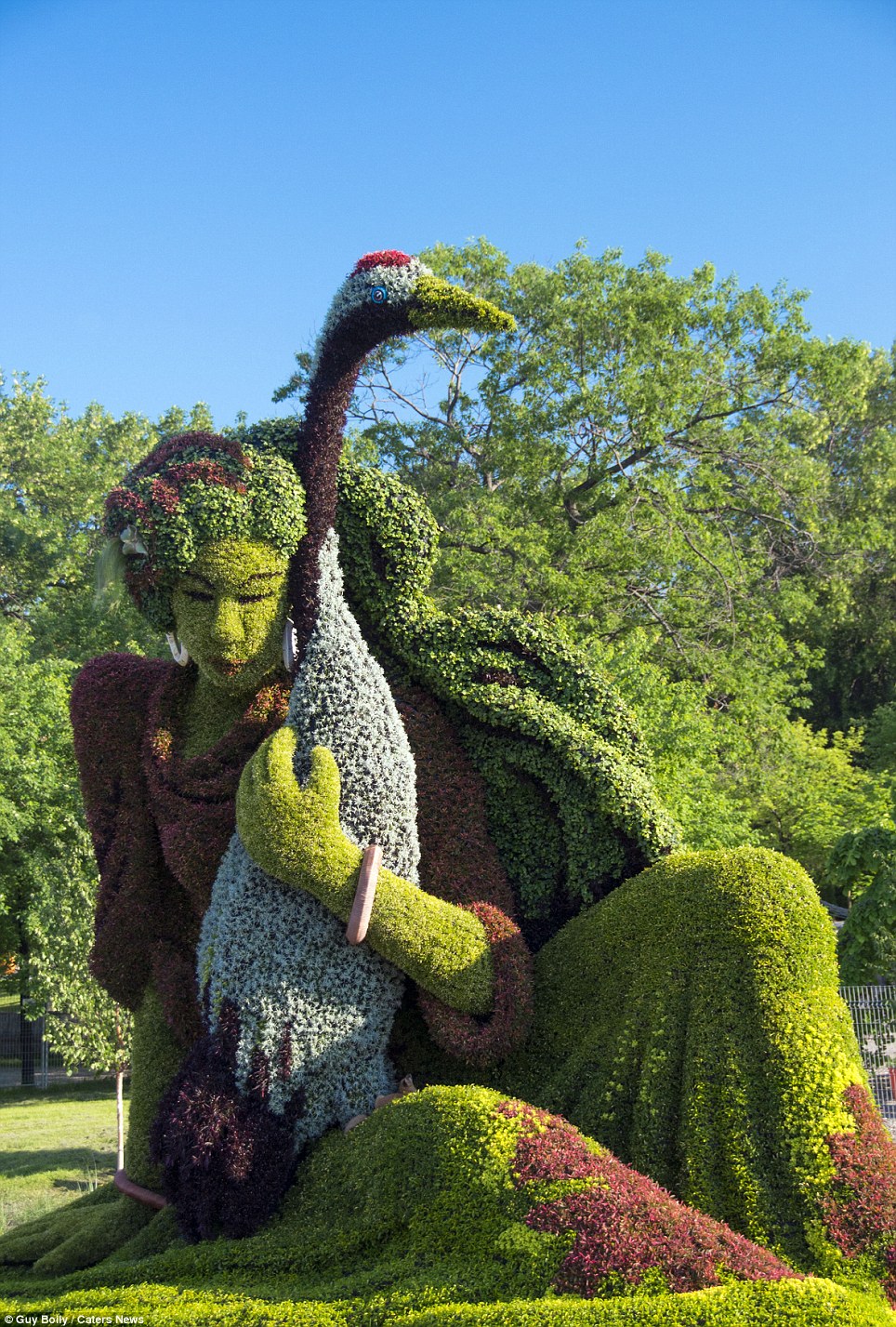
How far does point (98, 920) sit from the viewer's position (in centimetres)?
707

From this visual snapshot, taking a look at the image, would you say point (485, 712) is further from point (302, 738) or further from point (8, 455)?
point (8, 455)

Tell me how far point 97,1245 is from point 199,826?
7.71 feet

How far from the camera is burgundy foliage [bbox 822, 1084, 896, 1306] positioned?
4.74 m

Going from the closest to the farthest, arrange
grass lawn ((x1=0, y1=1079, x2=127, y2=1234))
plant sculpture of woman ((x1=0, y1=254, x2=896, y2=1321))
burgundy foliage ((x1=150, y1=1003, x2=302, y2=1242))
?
plant sculpture of woman ((x1=0, y1=254, x2=896, y2=1321)), burgundy foliage ((x1=150, y1=1003, x2=302, y2=1242)), grass lawn ((x1=0, y1=1079, x2=127, y2=1234))

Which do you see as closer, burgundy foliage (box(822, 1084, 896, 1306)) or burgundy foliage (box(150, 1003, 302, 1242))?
burgundy foliage (box(822, 1084, 896, 1306))

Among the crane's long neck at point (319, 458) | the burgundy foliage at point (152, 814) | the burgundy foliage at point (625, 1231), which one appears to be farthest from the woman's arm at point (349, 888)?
the burgundy foliage at point (625, 1231)

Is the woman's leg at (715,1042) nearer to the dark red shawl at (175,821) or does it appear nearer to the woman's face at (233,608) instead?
the dark red shawl at (175,821)

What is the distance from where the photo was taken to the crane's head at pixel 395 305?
6770 millimetres

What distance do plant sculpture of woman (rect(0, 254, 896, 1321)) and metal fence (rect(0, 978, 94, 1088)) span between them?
1716cm

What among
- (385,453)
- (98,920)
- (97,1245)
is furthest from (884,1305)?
(385,453)

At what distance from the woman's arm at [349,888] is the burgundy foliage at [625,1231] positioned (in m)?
1.30

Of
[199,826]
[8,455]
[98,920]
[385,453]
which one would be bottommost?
[98,920]

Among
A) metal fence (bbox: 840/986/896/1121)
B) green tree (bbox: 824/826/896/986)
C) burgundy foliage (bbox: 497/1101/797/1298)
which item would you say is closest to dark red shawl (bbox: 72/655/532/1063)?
burgundy foliage (bbox: 497/1101/797/1298)

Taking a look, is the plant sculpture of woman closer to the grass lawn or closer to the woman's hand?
the woman's hand
